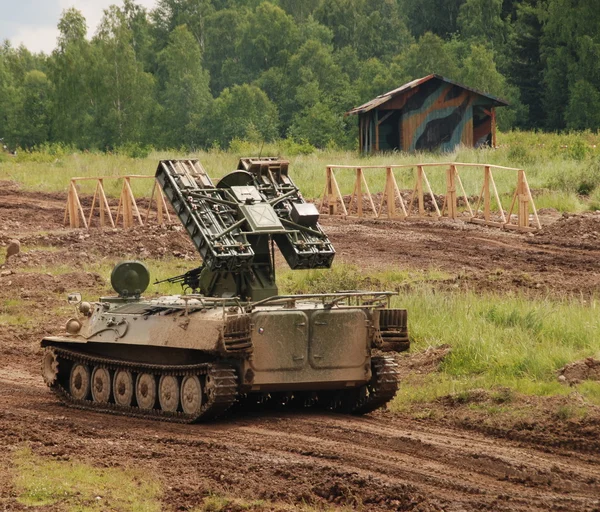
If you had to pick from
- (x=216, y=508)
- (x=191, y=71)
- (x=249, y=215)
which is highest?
(x=191, y=71)

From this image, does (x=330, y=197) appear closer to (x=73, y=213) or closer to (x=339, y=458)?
(x=73, y=213)

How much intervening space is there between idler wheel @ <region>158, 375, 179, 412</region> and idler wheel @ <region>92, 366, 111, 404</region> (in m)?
0.93

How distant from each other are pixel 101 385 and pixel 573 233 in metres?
13.8

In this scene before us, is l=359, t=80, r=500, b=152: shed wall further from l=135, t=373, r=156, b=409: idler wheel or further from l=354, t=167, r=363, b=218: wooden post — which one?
l=135, t=373, r=156, b=409: idler wheel

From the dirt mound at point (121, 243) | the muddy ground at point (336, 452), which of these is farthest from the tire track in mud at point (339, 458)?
the dirt mound at point (121, 243)

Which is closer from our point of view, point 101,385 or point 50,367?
point 101,385

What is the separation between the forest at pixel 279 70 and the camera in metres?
63.4

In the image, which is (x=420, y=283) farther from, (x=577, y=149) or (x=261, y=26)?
(x=261, y=26)

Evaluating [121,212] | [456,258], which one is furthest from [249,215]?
[121,212]

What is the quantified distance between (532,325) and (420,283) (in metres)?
4.48

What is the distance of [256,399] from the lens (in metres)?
14.3

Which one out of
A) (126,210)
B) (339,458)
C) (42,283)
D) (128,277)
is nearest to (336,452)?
(339,458)

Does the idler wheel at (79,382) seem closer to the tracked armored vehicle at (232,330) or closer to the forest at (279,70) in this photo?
the tracked armored vehicle at (232,330)

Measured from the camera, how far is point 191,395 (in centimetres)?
1338
